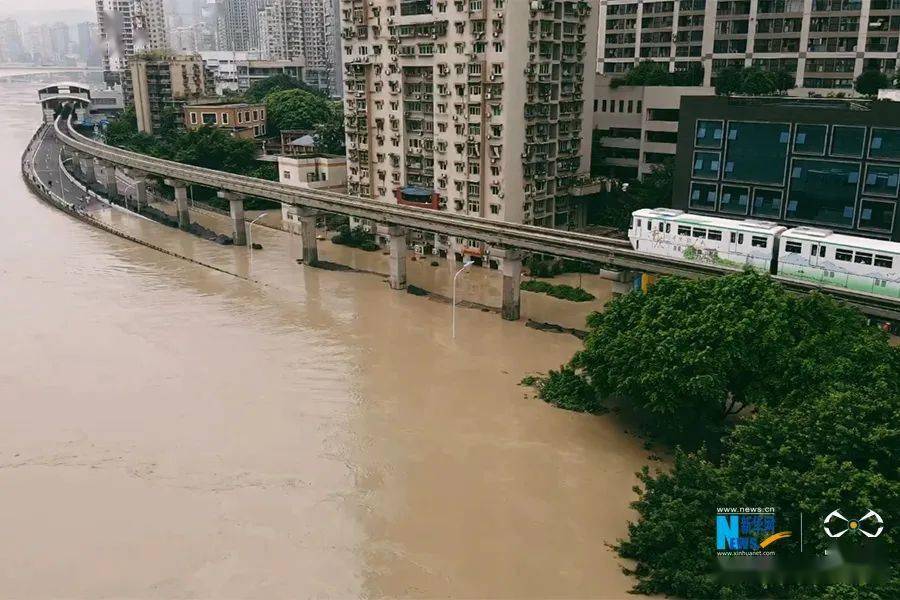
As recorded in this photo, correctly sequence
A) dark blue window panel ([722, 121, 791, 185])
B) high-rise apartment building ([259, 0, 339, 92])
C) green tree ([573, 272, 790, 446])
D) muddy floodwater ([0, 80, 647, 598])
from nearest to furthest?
muddy floodwater ([0, 80, 647, 598]), green tree ([573, 272, 790, 446]), dark blue window panel ([722, 121, 791, 185]), high-rise apartment building ([259, 0, 339, 92])

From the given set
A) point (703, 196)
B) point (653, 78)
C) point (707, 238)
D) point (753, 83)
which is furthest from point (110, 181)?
point (707, 238)

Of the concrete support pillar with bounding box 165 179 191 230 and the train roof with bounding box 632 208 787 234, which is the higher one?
the train roof with bounding box 632 208 787 234

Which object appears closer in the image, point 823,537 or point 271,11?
point 823,537

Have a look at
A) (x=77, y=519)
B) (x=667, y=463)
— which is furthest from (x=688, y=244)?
(x=77, y=519)

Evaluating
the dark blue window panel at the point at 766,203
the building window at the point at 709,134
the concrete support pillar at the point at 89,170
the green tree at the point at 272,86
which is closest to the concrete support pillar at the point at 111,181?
the concrete support pillar at the point at 89,170

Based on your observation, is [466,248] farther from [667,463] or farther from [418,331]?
[667,463]

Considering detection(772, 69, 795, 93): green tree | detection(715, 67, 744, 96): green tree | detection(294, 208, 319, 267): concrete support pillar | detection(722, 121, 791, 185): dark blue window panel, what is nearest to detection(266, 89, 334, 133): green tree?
detection(294, 208, 319, 267): concrete support pillar

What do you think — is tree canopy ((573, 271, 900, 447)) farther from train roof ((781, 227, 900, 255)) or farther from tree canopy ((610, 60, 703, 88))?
tree canopy ((610, 60, 703, 88))
